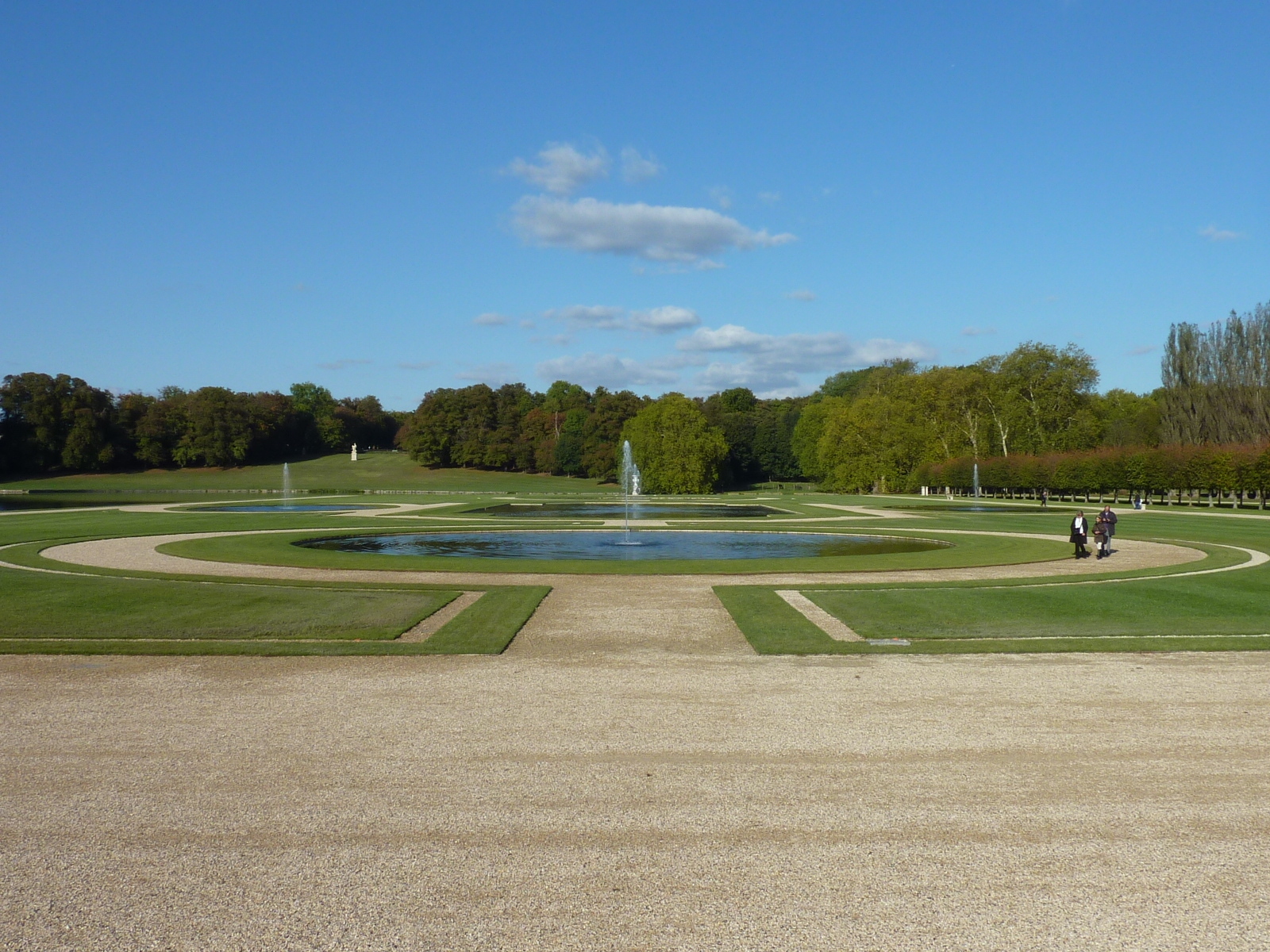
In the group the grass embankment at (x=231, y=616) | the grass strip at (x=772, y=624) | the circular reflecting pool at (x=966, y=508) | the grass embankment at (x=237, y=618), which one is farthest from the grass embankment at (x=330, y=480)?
the grass strip at (x=772, y=624)

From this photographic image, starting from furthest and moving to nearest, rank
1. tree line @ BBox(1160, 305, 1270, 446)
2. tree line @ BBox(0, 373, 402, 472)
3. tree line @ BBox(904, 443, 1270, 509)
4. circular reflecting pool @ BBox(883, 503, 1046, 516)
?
tree line @ BBox(0, 373, 402, 472) → tree line @ BBox(1160, 305, 1270, 446) → tree line @ BBox(904, 443, 1270, 509) → circular reflecting pool @ BBox(883, 503, 1046, 516)

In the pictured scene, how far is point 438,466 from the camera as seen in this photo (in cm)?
13562

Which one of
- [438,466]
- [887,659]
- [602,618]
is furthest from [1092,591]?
[438,466]

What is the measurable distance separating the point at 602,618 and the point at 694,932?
1126 centimetres

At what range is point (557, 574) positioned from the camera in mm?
22875

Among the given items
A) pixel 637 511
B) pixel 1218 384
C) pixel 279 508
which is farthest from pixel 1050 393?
pixel 279 508

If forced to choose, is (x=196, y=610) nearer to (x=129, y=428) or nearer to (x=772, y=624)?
(x=772, y=624)

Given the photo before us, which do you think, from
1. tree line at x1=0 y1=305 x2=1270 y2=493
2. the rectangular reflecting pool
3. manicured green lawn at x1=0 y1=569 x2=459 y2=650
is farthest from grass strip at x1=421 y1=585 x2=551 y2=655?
tree line at x1=0 y1=305 x2=1270 y2=493

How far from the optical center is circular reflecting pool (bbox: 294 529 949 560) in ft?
92.0

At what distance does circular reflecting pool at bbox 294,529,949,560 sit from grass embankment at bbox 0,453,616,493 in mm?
66720

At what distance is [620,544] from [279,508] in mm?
34192

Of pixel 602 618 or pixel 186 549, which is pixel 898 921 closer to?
pixel 602 618

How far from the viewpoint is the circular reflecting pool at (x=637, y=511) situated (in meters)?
49.5

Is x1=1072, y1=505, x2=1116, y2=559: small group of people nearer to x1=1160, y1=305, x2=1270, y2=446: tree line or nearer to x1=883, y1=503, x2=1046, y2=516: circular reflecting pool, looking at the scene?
x1=883, y1=503, x2=1046, y2=516: circular reflecting pool
